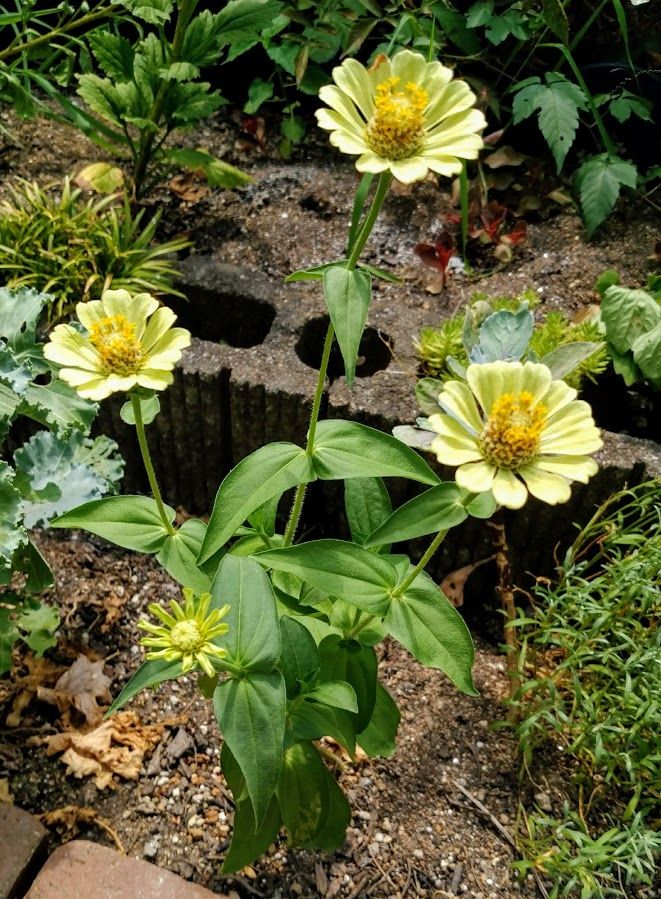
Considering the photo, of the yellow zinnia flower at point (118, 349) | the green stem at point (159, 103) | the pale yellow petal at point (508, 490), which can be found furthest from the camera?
the green stem at point (159, 103)

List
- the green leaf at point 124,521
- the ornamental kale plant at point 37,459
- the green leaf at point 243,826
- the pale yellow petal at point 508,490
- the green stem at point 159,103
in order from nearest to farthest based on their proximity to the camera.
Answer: the pale yellow petal at point 508,490 → the green leaf at point 124,521 → the green leaf at point 243,826 → the ornamental kale plant at point 37,459 → the green stem at point 159,103

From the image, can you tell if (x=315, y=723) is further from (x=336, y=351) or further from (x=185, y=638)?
(x=336, y=351)

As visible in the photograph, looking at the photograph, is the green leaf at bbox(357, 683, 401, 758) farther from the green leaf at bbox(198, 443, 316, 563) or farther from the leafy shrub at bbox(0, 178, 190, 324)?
the leafy shrub at bbox(0, 178, 190, 324)

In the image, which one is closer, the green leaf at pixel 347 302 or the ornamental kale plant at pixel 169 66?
the green leaf at pixel 347 302

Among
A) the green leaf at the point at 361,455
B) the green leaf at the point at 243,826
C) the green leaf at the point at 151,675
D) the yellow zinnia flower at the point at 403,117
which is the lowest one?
the green leaf at the point at 243,826

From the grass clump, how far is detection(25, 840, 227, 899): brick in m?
0.58

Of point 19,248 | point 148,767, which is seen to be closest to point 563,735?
point 148,767

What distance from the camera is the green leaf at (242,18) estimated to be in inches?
70.2

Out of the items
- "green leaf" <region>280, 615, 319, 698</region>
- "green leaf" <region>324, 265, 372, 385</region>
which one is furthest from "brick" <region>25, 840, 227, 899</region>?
"green leaf" <region>324, 265, 372, 385</region>

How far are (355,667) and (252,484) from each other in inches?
14.2

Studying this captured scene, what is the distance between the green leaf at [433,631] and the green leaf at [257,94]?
1.68 meters

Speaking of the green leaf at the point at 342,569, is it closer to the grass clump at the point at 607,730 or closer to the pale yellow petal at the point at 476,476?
the pale yellow petal at the point at 476,476

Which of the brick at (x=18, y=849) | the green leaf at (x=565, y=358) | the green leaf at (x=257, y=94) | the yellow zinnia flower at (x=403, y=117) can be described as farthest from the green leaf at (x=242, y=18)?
the brick at (x=18, y=849)

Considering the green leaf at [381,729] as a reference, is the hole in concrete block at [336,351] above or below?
above
